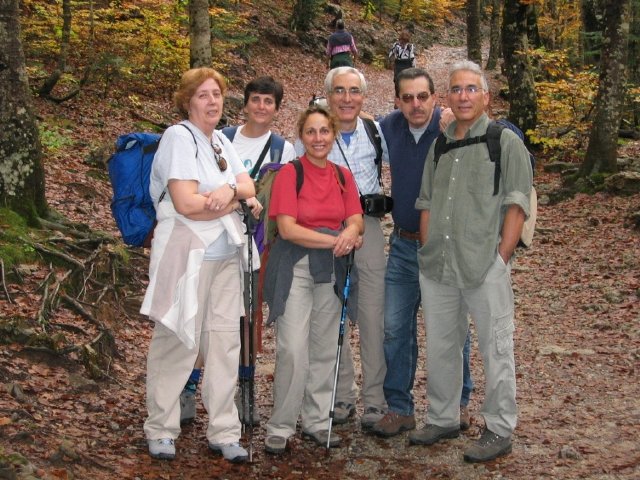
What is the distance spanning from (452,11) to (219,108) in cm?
4680

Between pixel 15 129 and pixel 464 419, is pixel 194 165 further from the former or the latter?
pixel 15 129

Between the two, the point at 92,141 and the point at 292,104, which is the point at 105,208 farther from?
the point at 292,104

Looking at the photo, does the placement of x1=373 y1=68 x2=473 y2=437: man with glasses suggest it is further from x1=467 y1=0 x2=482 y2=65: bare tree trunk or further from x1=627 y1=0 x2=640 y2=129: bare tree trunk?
x1=467 y1=0 x2=482 y2=65: bare tree trunk

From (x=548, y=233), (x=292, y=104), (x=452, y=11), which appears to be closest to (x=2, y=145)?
(x=548, y=233)

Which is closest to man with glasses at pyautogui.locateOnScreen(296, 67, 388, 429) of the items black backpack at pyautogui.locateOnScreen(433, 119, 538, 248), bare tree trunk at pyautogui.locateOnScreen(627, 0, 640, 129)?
black backpack at pyautogui.locateOnScreen(433, 119, 538, 248)

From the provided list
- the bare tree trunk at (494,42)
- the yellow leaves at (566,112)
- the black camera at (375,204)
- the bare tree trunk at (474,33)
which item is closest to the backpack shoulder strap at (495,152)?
the black camera at (375,204)

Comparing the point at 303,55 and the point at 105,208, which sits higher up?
the point at 303,55

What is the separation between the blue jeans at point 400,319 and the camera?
5605 millimetres

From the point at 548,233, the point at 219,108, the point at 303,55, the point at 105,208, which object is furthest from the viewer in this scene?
the point at 303,55

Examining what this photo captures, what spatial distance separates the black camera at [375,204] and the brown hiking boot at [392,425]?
1.49 m

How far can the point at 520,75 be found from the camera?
51.5 feet

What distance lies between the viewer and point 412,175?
5.58m

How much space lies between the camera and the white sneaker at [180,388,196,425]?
222 inches

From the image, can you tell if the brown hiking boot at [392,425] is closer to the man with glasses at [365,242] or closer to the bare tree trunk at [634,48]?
the man with glasses at [365,242]
